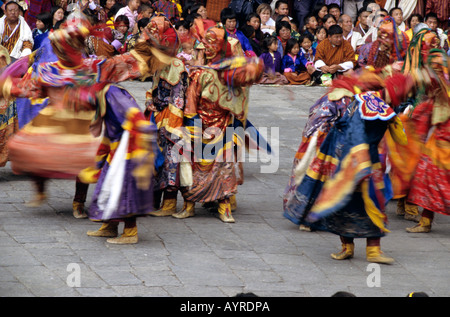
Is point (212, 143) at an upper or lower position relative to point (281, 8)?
lower

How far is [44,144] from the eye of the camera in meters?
6.62

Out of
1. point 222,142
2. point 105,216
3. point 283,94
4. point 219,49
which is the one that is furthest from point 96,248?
point 283,94

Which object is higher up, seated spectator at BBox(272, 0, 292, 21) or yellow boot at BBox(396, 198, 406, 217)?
seated spectator at BBox(272, 0, 292, 21)

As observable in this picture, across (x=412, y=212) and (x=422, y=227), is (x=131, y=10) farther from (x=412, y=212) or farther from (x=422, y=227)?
(x=422, y=227)

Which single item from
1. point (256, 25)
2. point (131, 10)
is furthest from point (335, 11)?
point (131, 10)

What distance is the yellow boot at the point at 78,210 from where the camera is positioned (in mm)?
7695

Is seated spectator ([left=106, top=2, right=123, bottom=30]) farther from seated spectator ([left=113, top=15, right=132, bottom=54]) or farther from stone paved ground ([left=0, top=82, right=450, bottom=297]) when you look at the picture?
stone paved ground ([left=0, top=82, right=450, bottom=297])

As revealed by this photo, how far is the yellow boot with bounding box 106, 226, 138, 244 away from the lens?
275 inches

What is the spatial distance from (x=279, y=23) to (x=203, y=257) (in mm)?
7882

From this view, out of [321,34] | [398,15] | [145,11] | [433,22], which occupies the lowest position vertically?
[321,34]

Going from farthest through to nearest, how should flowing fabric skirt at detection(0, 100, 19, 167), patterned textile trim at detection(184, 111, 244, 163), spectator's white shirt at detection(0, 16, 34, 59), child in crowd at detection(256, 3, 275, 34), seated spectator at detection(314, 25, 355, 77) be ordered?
child in crowd at detection(256, 3, 275, 34), seated spectator at detection(314, 25, 355, 77), spectator's white shirt at detection(0, 16, 34, 59), flowing fabric skirt at detection(0, 100, 19, 167), patterned textile trim at detection(184, 111, 244, 163)

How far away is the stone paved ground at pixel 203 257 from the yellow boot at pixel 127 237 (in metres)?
0.06

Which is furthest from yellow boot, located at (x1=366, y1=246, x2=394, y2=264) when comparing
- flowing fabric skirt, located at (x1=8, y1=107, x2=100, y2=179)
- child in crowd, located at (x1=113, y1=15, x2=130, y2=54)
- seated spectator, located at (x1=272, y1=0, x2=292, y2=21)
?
seated spectator, located at (x1=272, y1=0, x2=292, y2=21)

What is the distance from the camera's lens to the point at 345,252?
6.86m
